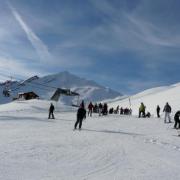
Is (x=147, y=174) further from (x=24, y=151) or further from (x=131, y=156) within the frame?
(x=24, y=151)

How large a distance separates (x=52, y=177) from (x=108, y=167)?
255cm

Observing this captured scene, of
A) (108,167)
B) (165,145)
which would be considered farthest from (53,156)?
(165,145)

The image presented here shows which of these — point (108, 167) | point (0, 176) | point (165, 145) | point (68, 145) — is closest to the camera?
point (0, 176)

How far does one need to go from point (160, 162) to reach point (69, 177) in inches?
187

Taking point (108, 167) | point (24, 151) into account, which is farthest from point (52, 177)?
point (24, 151)

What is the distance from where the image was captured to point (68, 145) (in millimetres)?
16906

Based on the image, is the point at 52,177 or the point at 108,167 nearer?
the point at 52,177

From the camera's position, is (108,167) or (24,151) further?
(24,151)

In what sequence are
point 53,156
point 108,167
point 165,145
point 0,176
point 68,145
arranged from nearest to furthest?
point 0,176 → point 108,167 → point 53,156 → point 68,145 → point 165,145

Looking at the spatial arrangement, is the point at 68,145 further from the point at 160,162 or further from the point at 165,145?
the point at 165,145

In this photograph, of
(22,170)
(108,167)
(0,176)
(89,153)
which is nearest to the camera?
(0,176)

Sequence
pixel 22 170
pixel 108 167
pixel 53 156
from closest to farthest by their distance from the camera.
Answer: pixel 22 170 < pixel 108 167 < pixel 53 156

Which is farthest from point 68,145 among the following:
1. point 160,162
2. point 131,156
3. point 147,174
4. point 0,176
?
point 0,176

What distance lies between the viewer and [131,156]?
50.2ft
